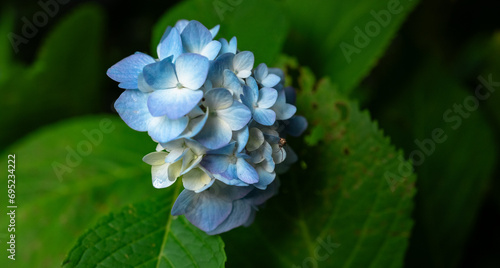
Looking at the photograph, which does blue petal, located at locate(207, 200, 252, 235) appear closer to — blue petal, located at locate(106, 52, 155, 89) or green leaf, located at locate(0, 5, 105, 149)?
blue petal, located at locate(106, 52, 155, 89)

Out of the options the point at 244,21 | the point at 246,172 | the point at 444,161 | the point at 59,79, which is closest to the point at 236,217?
the point at 246,172

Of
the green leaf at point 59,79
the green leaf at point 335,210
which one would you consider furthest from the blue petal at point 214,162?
the green leaf at point 59,79

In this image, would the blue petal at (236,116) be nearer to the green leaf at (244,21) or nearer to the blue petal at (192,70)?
the blue petal at (192,70)

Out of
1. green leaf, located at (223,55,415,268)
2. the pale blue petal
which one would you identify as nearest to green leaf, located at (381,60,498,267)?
green leaf, located at (223,55,415,268)

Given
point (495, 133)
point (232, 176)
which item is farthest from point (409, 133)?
point (232, 176)

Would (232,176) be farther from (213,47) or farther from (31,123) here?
(31,123)

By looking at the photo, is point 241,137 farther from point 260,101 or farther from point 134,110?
point 134,110
